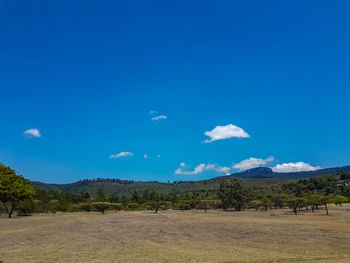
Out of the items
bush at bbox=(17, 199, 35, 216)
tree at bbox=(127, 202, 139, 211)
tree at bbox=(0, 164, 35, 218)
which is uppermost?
tree at bbox=(0, 164, 35, 218)

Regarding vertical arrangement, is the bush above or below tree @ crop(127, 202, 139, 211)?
above

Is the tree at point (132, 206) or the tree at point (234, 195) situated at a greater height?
the tree at point (234, 195)

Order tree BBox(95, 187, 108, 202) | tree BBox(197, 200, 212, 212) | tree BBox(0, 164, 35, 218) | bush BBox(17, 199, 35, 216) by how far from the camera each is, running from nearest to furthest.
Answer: tree BBox(0, 164, 35, 218) → bush BBox(17, 199, 35, 216) → tree BBox(197, 200, 212, 212) → tree BBox(95, 187, 108, 202)

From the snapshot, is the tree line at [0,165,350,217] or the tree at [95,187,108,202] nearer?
the tree line at [0,165,350,217]

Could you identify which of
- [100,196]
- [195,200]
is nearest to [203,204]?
[195,200]

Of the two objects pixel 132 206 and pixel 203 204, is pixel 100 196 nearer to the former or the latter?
pixel 132 206

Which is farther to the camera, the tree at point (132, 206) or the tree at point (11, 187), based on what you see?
the tree at point (132, 206)

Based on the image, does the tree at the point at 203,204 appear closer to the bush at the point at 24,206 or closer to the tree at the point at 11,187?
the bush at the point at 24,206

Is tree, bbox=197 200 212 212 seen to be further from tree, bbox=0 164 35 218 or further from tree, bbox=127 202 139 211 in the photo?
tree, bbox=0 164 35 218

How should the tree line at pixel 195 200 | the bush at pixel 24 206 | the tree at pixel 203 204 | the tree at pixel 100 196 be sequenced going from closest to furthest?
1. the tree line at pixel 195 200
2. the bush at pixel 24 206
3. the tree at pixel 203 204
4. the tree at pixel 100 196

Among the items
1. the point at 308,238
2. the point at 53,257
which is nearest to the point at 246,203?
the point at 308,238

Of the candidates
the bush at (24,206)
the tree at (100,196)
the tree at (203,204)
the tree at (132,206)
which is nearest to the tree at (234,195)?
the tree at (203,204)

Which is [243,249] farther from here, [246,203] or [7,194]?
[246,203]

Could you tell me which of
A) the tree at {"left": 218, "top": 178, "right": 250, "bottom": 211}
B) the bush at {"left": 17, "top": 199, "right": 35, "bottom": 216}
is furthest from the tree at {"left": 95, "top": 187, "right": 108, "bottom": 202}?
the tree at {"left": 218, "top": 178, "right": 250, "bottom": 211}
